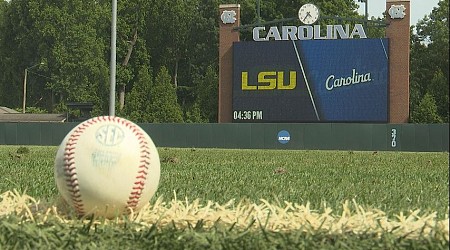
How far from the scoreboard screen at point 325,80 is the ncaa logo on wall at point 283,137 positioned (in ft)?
2.11

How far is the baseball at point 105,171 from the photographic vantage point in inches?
225

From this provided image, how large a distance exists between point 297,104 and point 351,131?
2855 mm

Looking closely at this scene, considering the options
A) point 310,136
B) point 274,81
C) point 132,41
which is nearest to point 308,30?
point 274,81

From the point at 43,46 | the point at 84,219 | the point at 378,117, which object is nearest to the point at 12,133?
the point at 378,117

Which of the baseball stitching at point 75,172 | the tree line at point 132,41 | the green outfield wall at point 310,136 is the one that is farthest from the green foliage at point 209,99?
the baseball stitching at point 75,172

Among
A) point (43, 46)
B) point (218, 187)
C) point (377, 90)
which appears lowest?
point (218, 187)

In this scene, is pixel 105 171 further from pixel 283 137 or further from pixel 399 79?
pixel 399 79

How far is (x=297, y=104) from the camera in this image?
123ft

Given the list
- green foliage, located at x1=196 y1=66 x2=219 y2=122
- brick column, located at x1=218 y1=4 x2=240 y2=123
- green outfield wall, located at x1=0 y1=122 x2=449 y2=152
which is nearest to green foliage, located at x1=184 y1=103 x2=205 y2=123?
green foliage, located at x1=196 y1=66 x2=219 y2=122

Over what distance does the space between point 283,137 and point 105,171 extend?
32627 mm

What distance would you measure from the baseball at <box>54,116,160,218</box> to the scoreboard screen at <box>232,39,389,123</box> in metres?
31.4

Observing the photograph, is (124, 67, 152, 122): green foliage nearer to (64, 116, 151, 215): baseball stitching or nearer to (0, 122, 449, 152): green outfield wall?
(0, 122, 449, 152): green outfield wall

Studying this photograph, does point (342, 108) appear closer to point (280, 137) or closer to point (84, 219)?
point (280, 137)

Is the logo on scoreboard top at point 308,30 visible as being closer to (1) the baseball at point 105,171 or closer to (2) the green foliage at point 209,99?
(2) the green foliage at point 209,99
